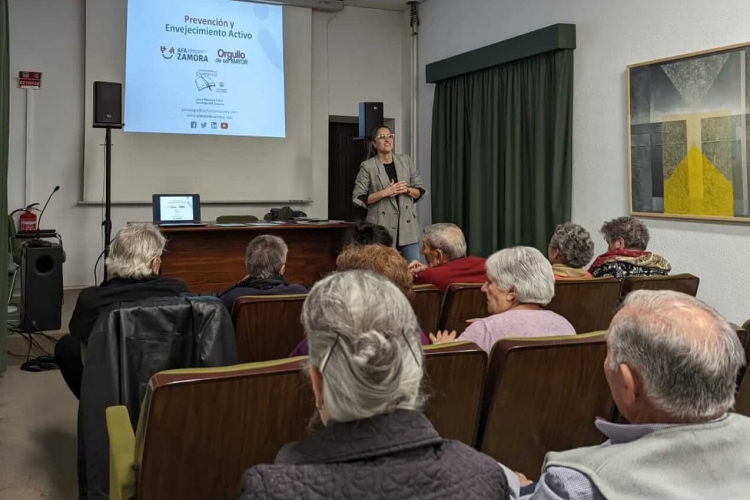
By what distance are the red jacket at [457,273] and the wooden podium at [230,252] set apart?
2.25 meters

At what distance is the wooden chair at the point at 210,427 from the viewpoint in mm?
1396

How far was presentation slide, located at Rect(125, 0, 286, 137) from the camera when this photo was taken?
651 centimetres

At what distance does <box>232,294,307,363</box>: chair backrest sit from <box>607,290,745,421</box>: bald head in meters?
1.41

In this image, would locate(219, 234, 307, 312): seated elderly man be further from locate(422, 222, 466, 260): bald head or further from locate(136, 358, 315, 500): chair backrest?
locate(136, 358, 315, 500): chair backrest

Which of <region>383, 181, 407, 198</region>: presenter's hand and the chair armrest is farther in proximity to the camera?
<region>383, 181, 407, 198</region>: presenter's hand

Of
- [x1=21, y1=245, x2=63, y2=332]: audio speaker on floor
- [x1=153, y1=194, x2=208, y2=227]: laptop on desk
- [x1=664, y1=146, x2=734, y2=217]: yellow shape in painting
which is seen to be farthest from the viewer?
[x1=153, y1=194, x2=208, y2=227]: laptop on desk

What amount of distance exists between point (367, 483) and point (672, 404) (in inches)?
19.6

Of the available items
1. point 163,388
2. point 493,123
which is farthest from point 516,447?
point 493,123

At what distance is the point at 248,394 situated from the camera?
144 centimetres

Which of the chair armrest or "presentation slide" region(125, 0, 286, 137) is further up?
"presentation slide" region(125, 0, 286, 137)

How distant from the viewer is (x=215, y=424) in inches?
56.9

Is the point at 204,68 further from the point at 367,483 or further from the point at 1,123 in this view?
the point at 367,483

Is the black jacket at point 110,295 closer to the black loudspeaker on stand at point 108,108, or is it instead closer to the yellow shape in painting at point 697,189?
the black loudspeaker on stand at point 108,108

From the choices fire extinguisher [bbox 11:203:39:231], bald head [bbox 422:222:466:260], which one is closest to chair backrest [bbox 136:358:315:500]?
bald head [bbox 422:222:466:260]
